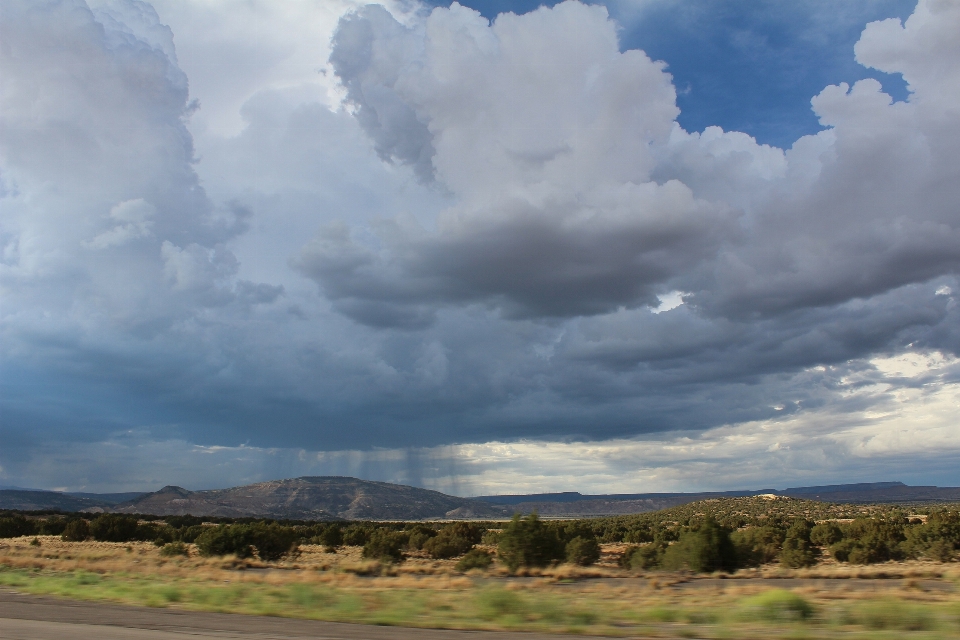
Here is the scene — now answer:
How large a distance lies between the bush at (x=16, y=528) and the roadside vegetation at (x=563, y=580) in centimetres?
1853

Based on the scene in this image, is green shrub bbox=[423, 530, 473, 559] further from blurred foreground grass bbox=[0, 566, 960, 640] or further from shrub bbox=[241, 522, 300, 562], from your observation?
blurred foreground grass bbox=[0, 566, 960, 640]

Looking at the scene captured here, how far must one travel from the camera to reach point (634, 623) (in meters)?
15.7

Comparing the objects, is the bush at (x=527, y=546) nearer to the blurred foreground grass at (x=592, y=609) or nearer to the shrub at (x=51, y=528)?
the blurred foreground grass at (x=592, y=609)

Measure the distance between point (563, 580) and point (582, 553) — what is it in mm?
13625

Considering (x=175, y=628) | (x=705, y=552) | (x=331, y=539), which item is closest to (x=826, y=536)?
(x=705, y=552)

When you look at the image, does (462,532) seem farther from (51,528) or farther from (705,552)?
(51,528)

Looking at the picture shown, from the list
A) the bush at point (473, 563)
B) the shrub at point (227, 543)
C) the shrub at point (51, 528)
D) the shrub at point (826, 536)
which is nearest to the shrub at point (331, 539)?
the shrub at point (227, 543)

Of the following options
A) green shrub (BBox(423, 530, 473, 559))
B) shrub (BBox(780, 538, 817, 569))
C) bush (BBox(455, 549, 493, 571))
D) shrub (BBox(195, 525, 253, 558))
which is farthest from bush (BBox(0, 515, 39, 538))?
shrub (BBox(780, 538, 817, 569))

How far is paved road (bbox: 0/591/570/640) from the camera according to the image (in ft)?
45.2

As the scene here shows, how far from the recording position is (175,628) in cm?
1510

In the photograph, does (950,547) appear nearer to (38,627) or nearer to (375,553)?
(375,553)

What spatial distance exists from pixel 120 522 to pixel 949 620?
80726 millimetres

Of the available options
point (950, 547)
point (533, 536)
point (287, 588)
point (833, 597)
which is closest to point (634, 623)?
point (833, 597)

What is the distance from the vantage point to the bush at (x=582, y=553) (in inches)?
1774
